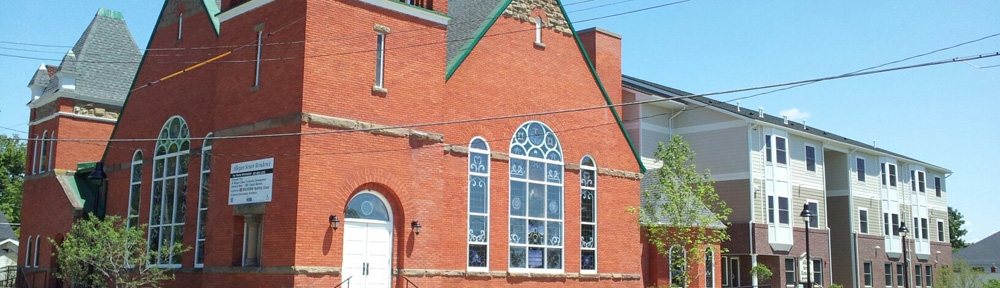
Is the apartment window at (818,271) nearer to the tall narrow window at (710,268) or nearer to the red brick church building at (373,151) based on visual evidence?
the tall narrow window at (710,268)

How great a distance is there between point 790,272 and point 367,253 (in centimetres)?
2704

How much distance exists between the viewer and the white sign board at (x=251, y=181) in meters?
21.9

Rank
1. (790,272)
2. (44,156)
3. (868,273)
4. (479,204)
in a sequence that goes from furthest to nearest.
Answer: (868,273) → (790,272) → (44,156) → (479,204)

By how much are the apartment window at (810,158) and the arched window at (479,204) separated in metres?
25.6

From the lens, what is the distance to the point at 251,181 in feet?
73.5

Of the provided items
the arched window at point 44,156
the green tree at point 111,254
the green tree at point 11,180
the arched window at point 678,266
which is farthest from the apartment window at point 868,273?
the green tree at point 11,180

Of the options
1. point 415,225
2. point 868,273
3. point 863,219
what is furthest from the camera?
point 863,219

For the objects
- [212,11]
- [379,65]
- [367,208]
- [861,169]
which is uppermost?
[212,11]

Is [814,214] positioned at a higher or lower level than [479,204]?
higher

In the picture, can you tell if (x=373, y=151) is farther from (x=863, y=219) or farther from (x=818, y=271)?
(x=863, y=219)

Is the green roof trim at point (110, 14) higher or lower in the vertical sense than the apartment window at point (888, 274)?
higher

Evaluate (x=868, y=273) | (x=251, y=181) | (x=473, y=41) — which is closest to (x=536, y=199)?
(x=473, y=41)

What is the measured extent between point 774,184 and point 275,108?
2780cm

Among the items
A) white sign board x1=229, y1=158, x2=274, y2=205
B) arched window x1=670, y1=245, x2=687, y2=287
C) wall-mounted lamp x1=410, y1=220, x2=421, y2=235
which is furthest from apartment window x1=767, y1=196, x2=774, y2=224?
white sign board x1=229, y1=158, x2=274, y2=205
